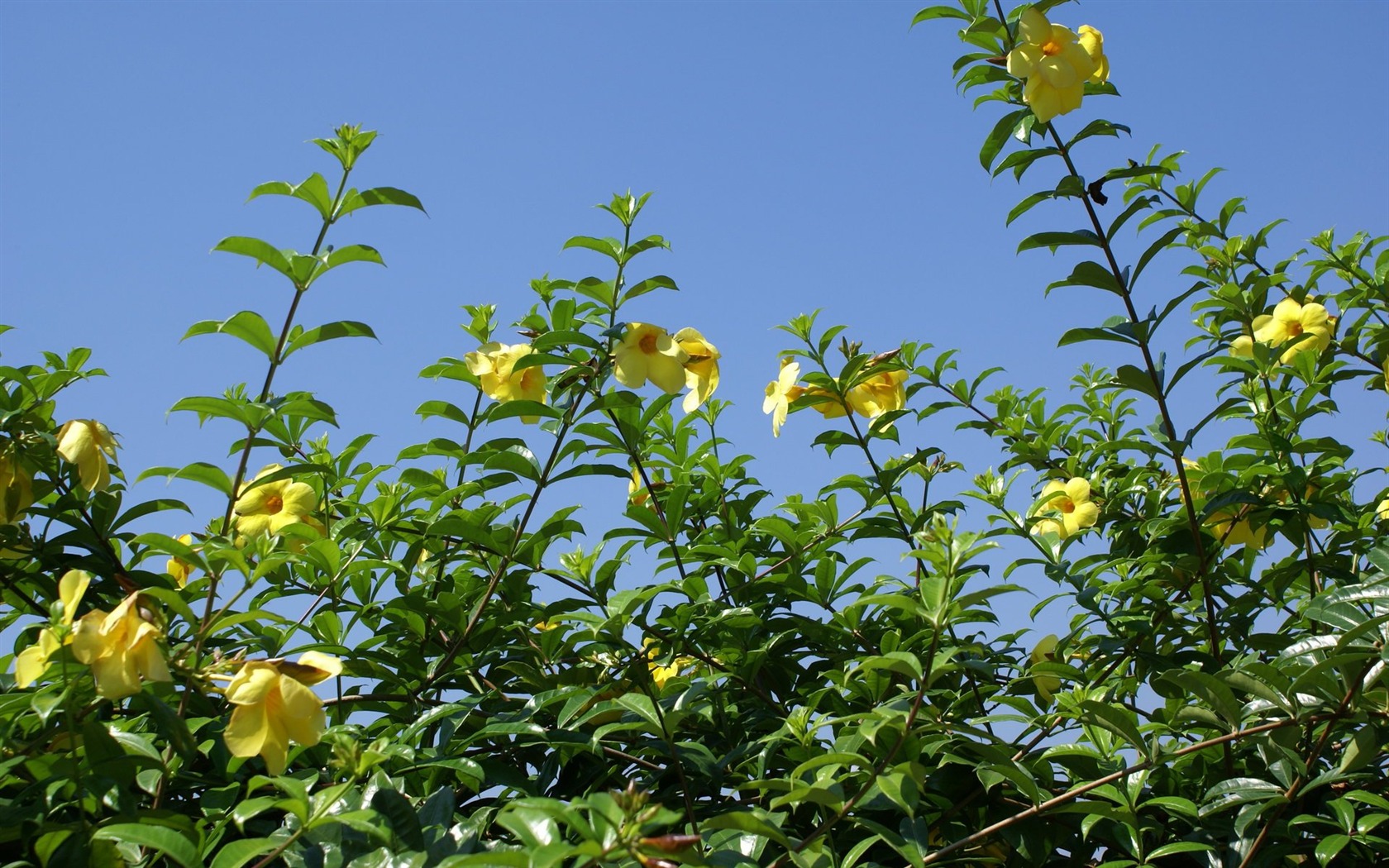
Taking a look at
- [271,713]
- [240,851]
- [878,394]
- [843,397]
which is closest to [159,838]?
[240,851]

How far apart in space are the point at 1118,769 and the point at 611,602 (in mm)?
1016

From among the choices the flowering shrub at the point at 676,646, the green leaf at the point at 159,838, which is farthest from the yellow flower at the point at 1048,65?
the green leaf at the point at 159,838

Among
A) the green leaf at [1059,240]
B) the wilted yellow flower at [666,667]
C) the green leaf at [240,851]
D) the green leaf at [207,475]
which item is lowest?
the green leaf at [240,851]

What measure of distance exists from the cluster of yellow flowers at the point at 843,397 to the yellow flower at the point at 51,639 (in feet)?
5.77

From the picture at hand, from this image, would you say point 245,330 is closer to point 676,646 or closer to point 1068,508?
point 676,646

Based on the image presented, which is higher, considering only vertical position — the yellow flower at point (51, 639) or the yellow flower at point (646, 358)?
the yellow flower at point (646, 358)

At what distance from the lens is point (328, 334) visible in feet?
7.12

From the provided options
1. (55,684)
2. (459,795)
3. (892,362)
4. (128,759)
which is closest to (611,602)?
(459,795)

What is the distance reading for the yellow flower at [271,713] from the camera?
Answer: 5.42ft

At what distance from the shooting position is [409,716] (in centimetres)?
223

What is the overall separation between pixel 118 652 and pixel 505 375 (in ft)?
3.44

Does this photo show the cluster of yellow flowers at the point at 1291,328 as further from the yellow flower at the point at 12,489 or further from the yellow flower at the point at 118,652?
the yellow flower at the point at 12,489

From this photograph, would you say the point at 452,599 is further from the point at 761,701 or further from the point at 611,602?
the point at 761,701

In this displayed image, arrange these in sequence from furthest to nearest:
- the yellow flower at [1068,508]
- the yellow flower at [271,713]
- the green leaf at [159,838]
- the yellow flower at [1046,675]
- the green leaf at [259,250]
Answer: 1. the yellow flower at [1068,508]
2. the yellow flower at [1046,675]
3. the green leaf at [259,250]
4. the yellow flower at [271,713]
5. the green leaf at [159,838]
